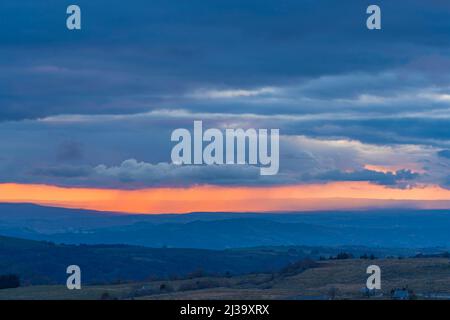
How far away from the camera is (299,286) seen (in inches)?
4072

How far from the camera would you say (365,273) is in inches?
4405

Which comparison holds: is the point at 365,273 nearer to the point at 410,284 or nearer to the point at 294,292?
the point at 410,284

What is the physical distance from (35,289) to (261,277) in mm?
30001

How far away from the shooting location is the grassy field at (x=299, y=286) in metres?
89.1

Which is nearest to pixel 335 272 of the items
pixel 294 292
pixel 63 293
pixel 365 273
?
pixel 365 273

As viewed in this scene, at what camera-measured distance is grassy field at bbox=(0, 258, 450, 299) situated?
89.1 meters

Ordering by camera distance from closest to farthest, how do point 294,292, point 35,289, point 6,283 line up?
point 294,292
point 35,289
point 6,283
